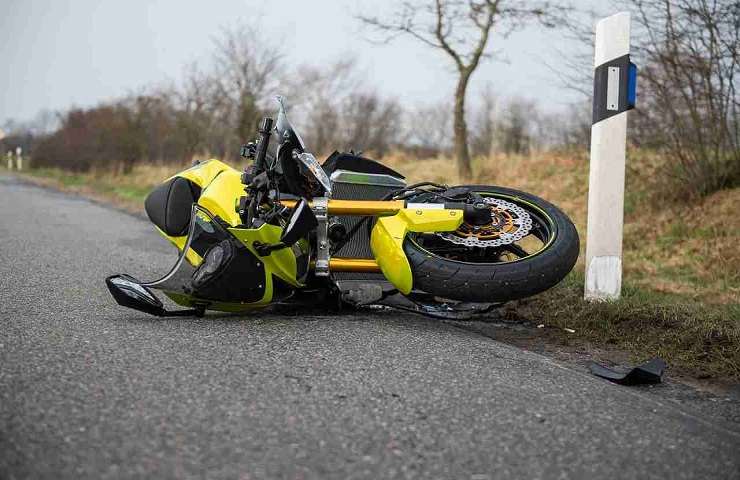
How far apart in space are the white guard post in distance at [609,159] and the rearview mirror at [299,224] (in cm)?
189

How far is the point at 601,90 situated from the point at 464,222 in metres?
1.33

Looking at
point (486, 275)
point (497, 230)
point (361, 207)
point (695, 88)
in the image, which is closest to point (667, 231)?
point (695, 88)

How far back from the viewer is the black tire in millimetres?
4102

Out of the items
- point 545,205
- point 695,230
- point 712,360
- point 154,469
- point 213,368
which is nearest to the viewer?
point 154,469

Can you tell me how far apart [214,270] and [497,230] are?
1645 millimetres

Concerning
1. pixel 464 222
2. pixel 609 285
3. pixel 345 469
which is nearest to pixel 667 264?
pixel 609 285

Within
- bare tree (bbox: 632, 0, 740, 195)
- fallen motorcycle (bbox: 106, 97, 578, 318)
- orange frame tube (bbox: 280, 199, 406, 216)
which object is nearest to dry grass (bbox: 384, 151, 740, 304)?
bare tree (bbox: 632, 0, 740, 195)

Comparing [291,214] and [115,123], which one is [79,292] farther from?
[115,123]

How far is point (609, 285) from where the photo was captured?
191 inches

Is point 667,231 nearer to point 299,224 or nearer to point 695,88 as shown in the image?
point 695,88

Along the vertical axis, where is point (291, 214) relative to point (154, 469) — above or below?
above

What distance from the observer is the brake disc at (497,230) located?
14.4 ft

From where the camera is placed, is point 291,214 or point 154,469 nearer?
point 154,469

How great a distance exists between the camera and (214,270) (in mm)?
4109
